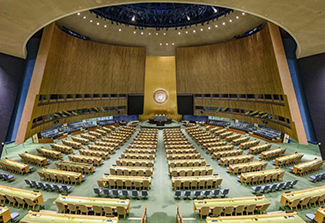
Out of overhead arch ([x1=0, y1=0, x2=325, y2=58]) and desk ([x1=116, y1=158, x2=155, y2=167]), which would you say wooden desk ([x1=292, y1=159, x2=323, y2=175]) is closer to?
overhead arch ([x1=0, y1=0, x2=325, y2=58])

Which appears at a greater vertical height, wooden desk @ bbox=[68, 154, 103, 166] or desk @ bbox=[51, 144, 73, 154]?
desk @ bbox=[51, 144, 73, 154]

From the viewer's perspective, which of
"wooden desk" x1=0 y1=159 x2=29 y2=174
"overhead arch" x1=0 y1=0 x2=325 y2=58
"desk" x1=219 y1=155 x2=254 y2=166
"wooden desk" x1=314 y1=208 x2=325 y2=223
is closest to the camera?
"wooden desk" x1=314 y1=208 x2=325 y2=223

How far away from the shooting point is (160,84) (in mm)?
28594

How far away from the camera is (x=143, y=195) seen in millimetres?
7152

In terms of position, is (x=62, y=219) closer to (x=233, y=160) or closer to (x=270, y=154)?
(x=233, y=160)

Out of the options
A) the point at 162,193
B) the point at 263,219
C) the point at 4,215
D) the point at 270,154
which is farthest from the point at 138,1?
the point at 270,154

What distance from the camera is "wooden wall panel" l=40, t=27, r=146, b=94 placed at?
50.1ft

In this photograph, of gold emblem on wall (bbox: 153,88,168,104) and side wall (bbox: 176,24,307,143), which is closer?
side wall (bbox: 176,24,307,143)

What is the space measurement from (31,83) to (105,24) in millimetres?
11581

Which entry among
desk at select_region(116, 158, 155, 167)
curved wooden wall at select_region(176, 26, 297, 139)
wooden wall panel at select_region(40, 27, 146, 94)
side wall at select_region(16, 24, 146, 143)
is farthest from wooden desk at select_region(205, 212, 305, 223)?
wooden wall panel at select_region(40, 27, 146, 94)

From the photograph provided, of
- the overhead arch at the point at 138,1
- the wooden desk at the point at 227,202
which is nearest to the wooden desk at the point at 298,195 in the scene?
the wooden desk at the point at 227,202

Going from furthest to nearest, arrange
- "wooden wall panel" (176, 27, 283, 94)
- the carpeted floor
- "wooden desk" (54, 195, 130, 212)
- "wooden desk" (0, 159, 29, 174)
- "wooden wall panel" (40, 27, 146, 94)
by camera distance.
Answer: "wooden wall panel" (40, 27, 146, 94) → "wooden wall panel" (176, 27, 283, 94) → "wooden desk" (0, 159, 29, 174) → the carpeted floor → "wooden desk" (54, 195, 130, 212)

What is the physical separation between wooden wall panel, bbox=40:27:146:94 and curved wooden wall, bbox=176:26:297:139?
7.48 meters

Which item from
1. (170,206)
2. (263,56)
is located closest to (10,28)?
(170,206)
